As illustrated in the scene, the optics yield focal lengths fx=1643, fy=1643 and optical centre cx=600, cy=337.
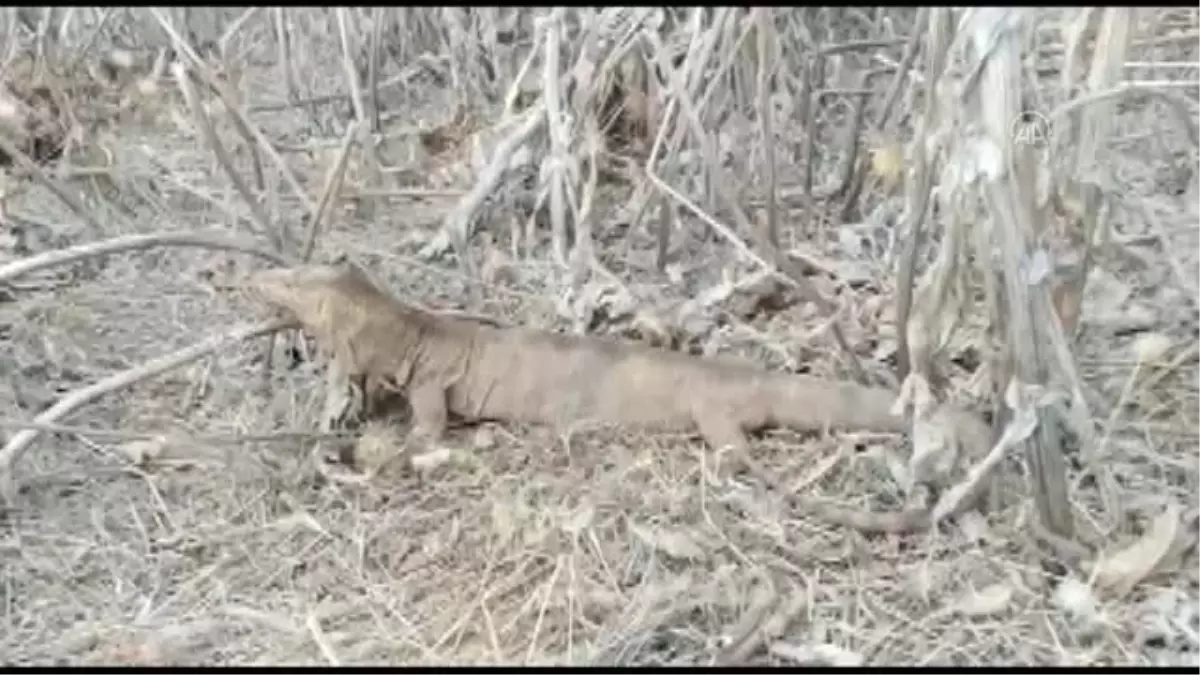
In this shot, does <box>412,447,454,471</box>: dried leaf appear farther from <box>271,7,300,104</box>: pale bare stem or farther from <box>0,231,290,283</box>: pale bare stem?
<box>271,7,300,104</box>: pale bare stem

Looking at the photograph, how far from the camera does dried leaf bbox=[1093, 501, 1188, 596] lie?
8.16 feet

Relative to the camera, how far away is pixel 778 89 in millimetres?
4051

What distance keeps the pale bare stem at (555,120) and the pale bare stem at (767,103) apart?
1.33ft

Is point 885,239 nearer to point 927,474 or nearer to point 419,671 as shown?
point 927,474

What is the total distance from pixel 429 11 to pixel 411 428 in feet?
5.06

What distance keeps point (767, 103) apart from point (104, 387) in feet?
4.65

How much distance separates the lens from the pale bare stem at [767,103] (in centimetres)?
328

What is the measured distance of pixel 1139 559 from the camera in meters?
2.50

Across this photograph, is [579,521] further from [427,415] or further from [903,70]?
[903,70]

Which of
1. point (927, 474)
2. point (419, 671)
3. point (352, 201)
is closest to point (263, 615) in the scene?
point (419, 671)

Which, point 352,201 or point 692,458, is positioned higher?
point 352,201

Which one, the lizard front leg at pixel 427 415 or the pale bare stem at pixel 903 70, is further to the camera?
the pale bare stem at pixel 903 70

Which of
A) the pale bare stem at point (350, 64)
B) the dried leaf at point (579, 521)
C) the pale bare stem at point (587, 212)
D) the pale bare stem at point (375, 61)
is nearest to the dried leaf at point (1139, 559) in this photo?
the dried leaf at point (579, 521)

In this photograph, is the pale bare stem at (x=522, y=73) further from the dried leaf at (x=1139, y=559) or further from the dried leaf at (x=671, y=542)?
the dried leaf at (x=1139, y=559)
